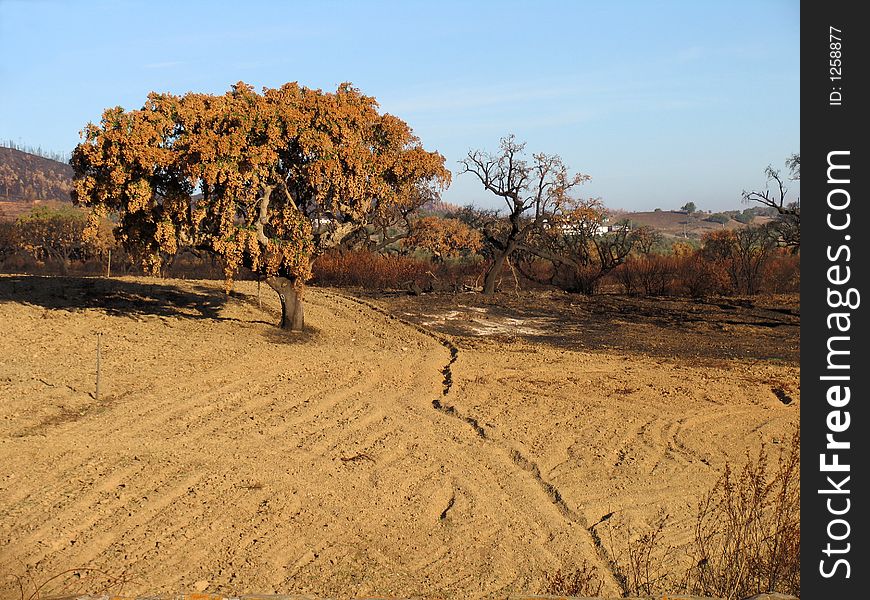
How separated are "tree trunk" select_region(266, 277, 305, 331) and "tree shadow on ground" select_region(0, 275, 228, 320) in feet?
5.31

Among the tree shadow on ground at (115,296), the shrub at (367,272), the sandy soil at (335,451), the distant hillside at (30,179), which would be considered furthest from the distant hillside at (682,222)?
the sandy soil at (335,451)

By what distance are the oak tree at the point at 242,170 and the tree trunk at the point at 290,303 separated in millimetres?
410

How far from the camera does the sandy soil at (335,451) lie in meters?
6.80

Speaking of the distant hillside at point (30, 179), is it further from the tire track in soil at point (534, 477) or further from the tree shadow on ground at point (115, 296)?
the tire track in soil at point (534, 477)

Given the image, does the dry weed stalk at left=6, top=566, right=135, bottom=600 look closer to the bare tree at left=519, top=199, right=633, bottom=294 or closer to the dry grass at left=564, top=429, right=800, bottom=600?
the dry grass at left=564, top=429, right=800, bottom=600

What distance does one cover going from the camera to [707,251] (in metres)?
41.3

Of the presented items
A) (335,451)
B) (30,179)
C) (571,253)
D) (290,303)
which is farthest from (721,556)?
(30,179)

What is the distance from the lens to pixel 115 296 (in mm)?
19516

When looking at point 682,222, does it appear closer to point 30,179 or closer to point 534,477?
point 30,179

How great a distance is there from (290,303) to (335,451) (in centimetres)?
838

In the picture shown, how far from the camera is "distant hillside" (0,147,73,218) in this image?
410 feet


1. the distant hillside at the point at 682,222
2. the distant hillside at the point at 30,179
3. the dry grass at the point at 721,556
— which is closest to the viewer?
the dry grass at the point at 721,556

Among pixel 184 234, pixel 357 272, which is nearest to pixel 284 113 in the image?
pixel 184 234

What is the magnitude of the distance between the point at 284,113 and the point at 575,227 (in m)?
16.6
